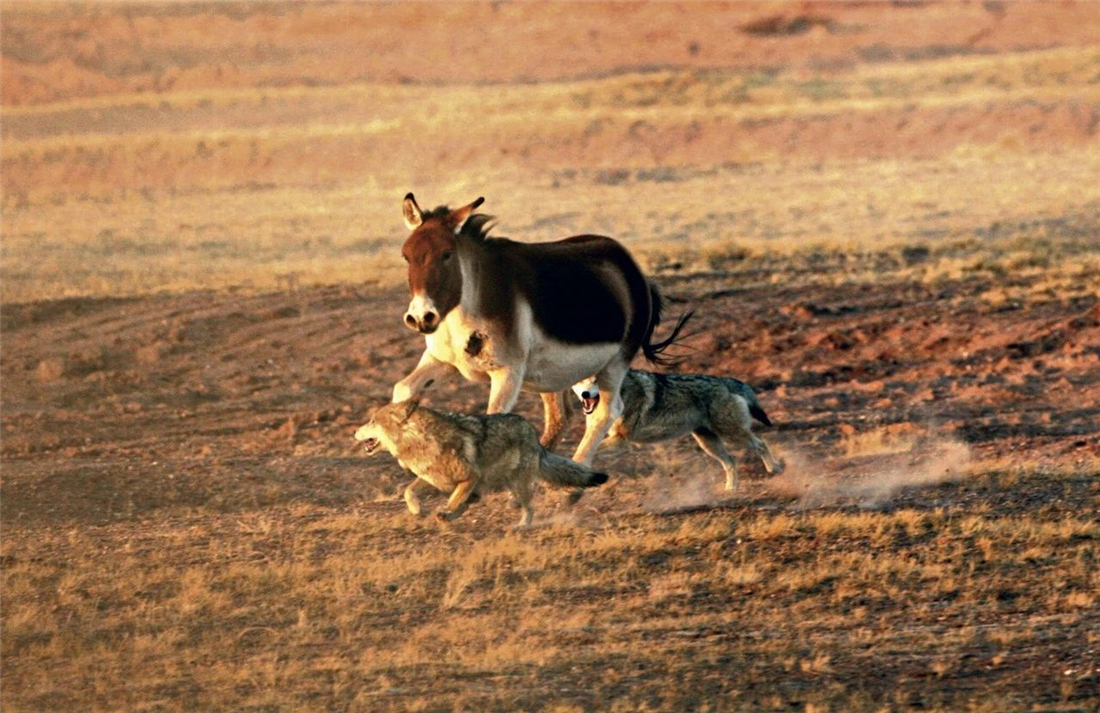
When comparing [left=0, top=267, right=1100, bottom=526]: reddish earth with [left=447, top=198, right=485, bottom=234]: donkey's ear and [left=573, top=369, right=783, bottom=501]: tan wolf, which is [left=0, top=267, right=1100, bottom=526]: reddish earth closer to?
[left=573, top=369, right=783, bottom=501]: tan wolf

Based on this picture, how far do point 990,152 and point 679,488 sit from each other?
98.1 feet

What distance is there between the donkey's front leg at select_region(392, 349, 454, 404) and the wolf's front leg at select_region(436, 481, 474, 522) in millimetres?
673

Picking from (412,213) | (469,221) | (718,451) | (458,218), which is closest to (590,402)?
(718,451)

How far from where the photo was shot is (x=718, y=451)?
14836 mm

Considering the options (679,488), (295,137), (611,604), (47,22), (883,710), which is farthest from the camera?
(47,22)

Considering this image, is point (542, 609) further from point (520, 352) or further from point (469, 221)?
point (469, 221)

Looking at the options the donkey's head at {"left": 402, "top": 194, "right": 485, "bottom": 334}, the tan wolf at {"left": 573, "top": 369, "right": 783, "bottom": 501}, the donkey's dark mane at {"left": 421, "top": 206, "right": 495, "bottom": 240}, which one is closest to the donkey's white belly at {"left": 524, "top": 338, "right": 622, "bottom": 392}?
the donkey's dark mane at {"left": 421, "top": 206, "right": 495, "bottom": 240}

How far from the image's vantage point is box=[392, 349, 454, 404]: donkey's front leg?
41.2ft

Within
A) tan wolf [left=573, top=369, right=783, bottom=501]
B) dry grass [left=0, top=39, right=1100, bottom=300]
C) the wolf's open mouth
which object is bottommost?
dry grass [left=0, top=39, right=1100, bottom=300]

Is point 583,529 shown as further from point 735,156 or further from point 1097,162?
point 735,156

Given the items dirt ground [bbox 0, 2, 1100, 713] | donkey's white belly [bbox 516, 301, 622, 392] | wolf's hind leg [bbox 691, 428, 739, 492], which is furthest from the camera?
wolf's hind leg [bbox 691, 428, 739, 492]

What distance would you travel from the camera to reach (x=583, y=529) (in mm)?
13188

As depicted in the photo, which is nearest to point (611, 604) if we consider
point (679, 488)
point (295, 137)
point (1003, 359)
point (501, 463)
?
point (501, 463)

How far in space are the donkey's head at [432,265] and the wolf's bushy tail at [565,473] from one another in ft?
4.17
